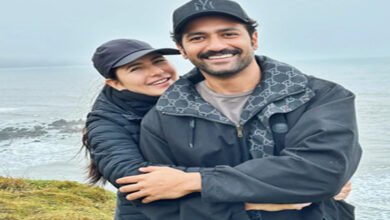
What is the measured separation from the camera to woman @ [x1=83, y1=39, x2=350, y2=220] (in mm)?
2816

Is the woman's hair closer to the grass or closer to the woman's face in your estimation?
the woman's face

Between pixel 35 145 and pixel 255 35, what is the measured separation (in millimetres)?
23661

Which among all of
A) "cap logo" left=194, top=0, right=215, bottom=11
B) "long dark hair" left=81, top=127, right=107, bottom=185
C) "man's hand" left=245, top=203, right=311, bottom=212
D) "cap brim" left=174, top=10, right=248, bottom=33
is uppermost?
"cap logo" left=194, top=0, right=215, bottom=11

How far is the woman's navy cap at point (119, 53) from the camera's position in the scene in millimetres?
3203

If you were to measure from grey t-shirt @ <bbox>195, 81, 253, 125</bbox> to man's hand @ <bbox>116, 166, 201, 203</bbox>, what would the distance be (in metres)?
0.31

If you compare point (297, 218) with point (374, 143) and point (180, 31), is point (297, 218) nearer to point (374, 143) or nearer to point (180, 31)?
point (180, 31)

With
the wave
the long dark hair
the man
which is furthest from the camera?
the wave

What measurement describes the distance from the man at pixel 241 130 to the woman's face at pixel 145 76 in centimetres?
54

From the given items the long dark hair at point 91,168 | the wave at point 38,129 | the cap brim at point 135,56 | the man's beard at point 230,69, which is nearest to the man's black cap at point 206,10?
the man's beard at point 230,69

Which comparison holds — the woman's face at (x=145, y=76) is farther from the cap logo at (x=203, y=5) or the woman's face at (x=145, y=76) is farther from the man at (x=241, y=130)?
the cap logo at (x=203, y=5)

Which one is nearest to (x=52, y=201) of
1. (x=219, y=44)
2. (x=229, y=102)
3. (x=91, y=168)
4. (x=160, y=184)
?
(x=91, y=168)

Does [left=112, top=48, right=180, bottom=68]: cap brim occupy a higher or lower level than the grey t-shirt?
higher

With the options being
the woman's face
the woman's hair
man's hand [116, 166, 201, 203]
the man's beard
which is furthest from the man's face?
the woman's hair

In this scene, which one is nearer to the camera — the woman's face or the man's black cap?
the man's black cap
